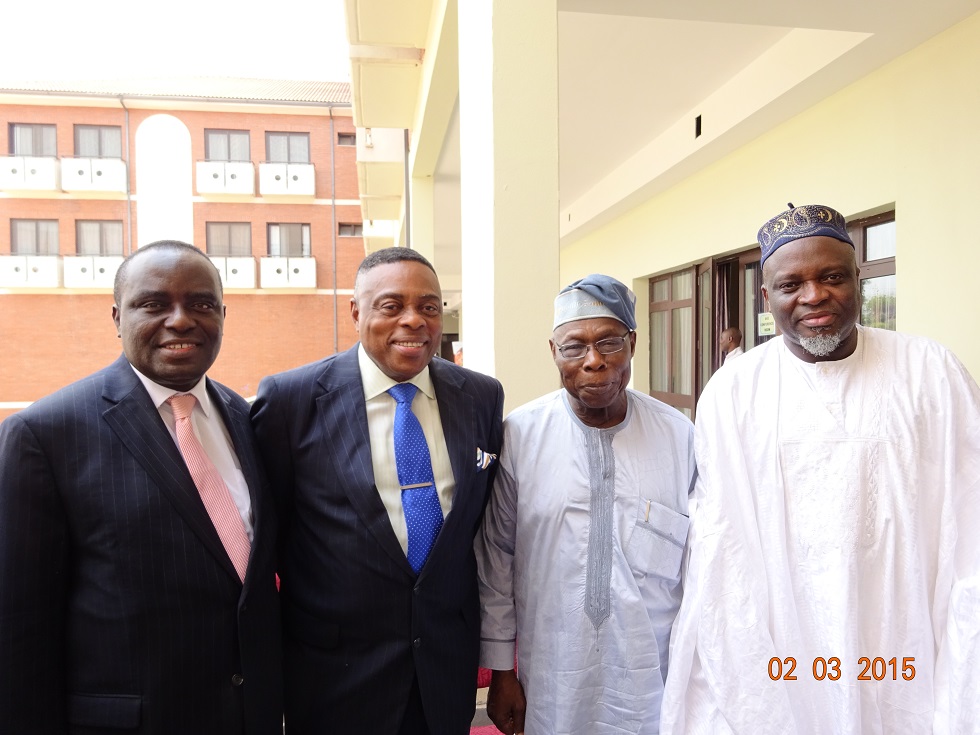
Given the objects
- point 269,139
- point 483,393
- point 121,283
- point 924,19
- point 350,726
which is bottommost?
point 350,726

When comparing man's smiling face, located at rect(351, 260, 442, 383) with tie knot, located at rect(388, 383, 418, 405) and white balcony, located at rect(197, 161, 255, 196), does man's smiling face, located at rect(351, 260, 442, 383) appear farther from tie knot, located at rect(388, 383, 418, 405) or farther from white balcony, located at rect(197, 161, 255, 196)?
white balcony, located at rect(197, 161, 255, 196)

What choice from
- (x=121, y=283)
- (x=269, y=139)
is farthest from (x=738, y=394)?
(x=269, y=139)

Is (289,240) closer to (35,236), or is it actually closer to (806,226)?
(35,236)

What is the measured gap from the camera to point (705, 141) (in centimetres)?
667

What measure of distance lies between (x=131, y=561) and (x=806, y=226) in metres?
1.87

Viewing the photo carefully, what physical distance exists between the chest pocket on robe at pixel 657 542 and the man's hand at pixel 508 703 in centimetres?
54

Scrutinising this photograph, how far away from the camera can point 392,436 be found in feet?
6.26

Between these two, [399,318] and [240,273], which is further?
[240,273]

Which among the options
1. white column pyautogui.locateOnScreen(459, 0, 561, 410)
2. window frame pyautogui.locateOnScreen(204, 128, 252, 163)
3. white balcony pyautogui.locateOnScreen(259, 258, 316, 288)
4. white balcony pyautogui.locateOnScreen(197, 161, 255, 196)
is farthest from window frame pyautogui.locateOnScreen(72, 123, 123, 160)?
white column pyautogui.locateOnScreen(459, 0, 561, 410)

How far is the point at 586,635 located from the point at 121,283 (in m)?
1.54

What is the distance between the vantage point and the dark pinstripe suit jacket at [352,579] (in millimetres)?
1760

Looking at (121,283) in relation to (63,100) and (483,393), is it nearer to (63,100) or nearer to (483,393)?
(483,393)

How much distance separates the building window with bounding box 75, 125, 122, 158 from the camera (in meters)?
26.9
